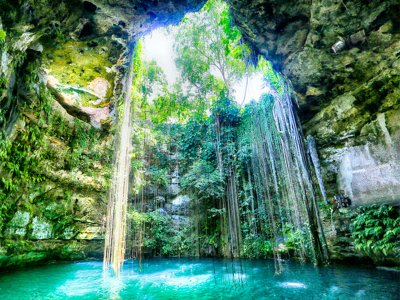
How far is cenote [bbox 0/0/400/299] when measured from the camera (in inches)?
179

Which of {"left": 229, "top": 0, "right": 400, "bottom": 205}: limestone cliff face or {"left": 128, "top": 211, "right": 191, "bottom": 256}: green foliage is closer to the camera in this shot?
{"left": 229, "top": 0, "right": 400, "bottom": 205}: limestone cliff face

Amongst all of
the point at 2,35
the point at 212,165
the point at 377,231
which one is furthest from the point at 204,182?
the point at 2,35

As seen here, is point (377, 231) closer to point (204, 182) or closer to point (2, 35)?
point (204, 182)

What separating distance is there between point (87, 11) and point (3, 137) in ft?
9.66

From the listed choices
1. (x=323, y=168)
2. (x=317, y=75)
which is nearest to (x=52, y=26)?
(x=317, y=75)

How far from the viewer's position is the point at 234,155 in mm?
10062

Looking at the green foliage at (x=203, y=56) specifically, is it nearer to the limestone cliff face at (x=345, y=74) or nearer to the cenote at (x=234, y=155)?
the cenote at (x=234, y=155)

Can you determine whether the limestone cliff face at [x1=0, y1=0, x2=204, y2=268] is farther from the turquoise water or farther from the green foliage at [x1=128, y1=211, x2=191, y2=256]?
the green foliage at [x1=128, y1=211, x2=191, y2=256]

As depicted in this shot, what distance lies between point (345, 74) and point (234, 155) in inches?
205

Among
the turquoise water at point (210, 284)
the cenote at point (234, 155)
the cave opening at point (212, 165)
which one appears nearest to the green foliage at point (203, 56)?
the cave opening at point (212, 165)

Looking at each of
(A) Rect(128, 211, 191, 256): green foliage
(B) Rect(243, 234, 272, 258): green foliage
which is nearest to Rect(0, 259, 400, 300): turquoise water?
(B) Rect(243, 234, 272, 258): green foliage

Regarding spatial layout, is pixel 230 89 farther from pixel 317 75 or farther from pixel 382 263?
pixel 382 263

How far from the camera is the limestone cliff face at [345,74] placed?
5.11 metres

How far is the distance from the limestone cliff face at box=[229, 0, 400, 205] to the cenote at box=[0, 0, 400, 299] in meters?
0.03
